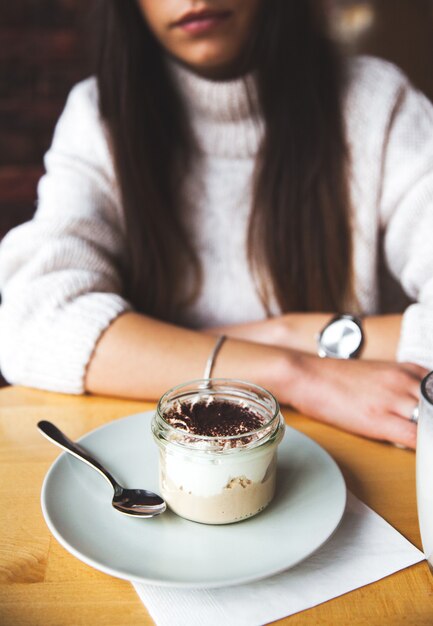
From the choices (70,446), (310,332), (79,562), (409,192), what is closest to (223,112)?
(409,192)

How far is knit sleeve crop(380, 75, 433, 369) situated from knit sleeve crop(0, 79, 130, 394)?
553mm

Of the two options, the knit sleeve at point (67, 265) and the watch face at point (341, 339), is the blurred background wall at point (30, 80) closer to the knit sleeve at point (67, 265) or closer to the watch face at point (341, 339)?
the knit sleeve at point (67, 265)

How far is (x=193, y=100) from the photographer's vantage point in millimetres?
1264

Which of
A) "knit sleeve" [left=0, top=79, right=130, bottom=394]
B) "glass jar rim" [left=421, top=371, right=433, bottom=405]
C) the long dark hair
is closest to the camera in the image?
"glass jar rim" [left=421, top=371, right=433, bottom=405]

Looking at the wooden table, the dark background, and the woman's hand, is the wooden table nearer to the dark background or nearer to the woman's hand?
the woman's hand

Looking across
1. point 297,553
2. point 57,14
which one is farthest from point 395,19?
point 297,553

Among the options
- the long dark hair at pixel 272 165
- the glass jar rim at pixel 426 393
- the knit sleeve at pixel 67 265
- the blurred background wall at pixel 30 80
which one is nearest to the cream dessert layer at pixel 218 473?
the glass jar rim at pixel 426 393

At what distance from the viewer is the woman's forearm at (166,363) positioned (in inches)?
30.8

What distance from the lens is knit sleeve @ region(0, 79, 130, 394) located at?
0.84 meters

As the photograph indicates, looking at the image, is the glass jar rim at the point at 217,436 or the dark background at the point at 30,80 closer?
the glass jar rim at the point at 217,436

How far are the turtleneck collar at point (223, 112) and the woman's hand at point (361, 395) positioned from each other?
662mm

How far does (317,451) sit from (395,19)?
2.99 metres

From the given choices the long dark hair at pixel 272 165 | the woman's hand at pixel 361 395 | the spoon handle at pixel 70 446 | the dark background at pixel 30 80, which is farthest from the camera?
the dark background at pixel 30 80

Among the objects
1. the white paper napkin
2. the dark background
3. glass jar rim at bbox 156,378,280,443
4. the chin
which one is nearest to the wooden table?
the white paper napkin
